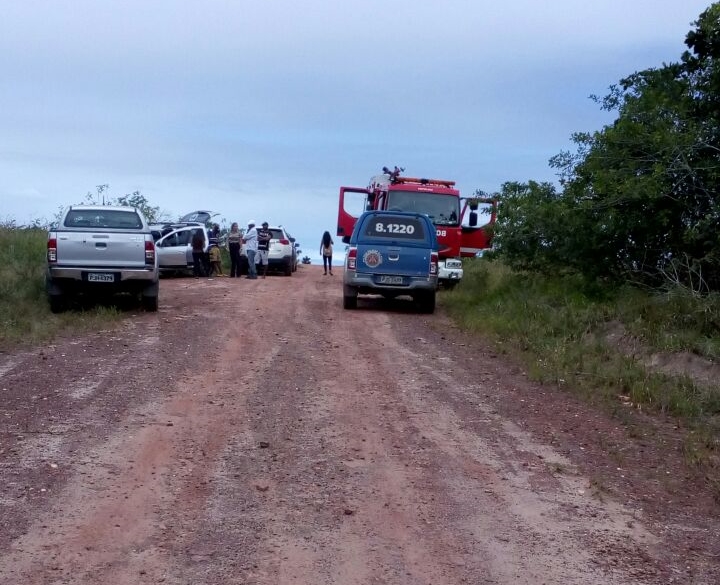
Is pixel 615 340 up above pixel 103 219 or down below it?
below

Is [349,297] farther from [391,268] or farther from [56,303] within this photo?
[56,303]

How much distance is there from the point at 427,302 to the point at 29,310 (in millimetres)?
7598

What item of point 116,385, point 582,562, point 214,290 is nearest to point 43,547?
point 582,562

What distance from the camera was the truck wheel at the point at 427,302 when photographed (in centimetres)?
1878

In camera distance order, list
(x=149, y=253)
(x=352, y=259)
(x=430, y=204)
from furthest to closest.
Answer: (x=430, y=204) < (x=352, y=259) < (x=149, y=253)

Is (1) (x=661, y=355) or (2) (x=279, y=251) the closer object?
(1) (x=661, y=355)

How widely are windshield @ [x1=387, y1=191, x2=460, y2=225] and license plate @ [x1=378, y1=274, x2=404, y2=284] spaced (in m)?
4.76

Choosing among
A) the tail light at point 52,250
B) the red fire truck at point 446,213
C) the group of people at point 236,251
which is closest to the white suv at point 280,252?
the group of people at point 236,251

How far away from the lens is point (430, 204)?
23219 mm

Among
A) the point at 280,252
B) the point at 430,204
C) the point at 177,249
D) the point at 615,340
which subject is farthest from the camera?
the point at 280,252

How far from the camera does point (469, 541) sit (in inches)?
227

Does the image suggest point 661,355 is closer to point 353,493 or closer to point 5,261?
point 353,493

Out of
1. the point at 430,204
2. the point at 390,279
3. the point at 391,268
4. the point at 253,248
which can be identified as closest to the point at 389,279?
the point at 390,279

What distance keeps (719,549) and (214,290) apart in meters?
17.7
